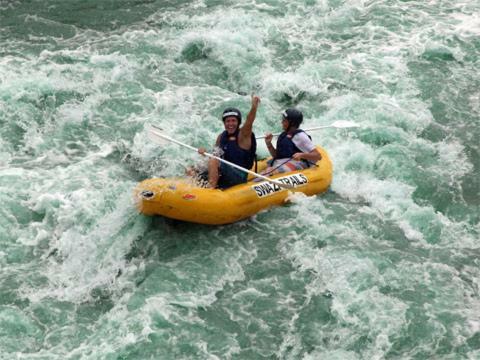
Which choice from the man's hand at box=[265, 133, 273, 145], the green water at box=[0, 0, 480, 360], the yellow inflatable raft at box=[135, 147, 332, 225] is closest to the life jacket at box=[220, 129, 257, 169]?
the yellow inflatable raft at box=[135, 147, 332, 225]

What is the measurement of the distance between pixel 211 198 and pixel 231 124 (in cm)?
99

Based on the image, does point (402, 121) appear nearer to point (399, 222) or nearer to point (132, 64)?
point (399, 222)

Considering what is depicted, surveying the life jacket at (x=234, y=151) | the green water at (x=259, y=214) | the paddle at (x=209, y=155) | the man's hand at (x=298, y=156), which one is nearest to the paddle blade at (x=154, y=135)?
the paddle at (x=209, y=155)

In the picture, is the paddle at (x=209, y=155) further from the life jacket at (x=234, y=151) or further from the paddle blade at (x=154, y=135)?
the life jacket at (x=234, y=151)

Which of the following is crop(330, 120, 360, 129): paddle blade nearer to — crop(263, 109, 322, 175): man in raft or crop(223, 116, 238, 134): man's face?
crop(263, 109, 322, 175): man in raft

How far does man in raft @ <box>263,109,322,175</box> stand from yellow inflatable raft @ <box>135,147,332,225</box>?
0.17 metres

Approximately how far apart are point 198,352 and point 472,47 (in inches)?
362

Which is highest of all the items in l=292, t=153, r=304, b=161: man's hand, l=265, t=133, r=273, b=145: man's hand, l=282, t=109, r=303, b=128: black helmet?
l=282, t=109, r=303, b=128: black helmet

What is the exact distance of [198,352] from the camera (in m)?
7.07

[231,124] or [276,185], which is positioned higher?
[231,124]

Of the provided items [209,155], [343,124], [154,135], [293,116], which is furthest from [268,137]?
[343,124]

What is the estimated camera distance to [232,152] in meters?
8.91

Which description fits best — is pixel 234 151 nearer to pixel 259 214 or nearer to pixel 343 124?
pixel 259 214

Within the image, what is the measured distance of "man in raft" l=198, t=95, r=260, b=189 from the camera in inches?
347
